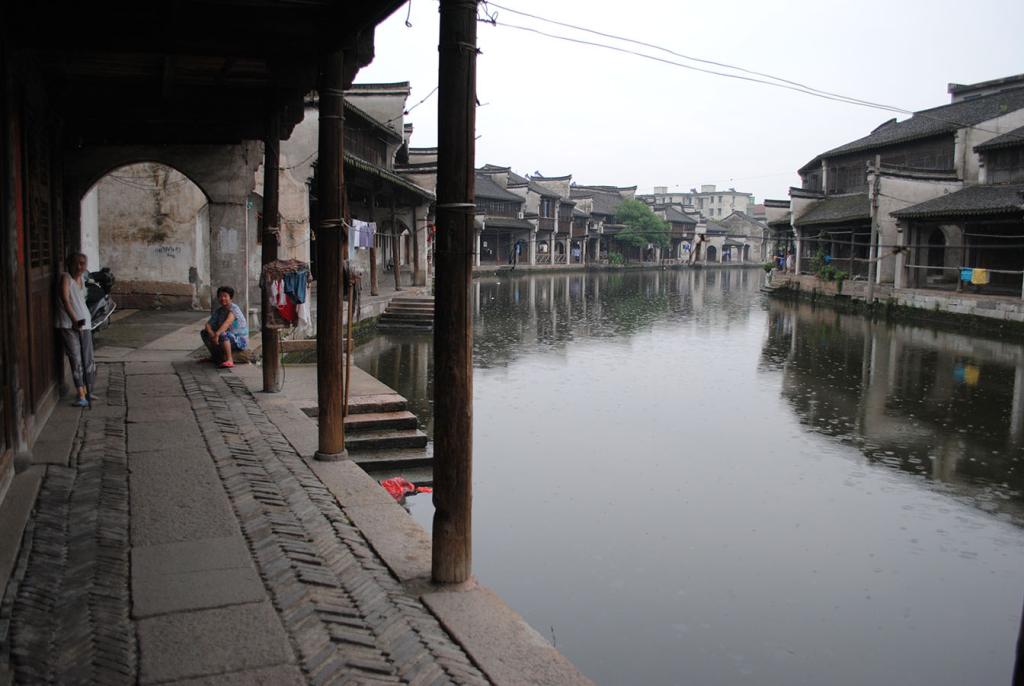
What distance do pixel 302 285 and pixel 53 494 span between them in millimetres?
4073

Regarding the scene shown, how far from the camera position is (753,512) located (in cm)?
844

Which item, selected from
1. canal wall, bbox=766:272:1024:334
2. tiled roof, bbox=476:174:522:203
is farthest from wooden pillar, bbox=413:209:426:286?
tiled roof, bbox=476:174:522:203

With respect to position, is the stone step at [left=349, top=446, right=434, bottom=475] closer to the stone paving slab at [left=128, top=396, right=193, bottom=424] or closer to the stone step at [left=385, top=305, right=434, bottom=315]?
the stone paving slab at [left=128, top=396, right=193, bottom=424]

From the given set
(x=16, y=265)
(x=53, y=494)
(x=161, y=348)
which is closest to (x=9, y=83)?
(x=16, y=265)

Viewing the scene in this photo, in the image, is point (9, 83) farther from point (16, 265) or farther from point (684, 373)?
point (684, 373)

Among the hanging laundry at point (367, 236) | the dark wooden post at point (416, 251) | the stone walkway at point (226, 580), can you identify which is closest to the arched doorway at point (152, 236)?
the hanging laundry at point (367, 236)

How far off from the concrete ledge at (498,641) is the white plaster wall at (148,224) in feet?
51.9

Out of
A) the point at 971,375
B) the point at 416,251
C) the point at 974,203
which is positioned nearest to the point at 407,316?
the point at 416,251

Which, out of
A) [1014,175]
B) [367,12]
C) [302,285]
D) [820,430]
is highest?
[1014,175]

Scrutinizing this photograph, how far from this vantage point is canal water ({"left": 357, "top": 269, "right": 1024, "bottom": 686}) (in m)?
5.86

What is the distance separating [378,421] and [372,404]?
37 cm

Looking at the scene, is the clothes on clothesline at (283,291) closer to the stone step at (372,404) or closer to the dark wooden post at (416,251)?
the stone step at (372,404)

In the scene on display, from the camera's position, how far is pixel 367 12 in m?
5.42

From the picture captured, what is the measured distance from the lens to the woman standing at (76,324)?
7.75 m
